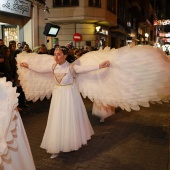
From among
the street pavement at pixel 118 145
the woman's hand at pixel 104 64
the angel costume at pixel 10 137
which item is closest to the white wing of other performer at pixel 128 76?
the woman's hand at pixel 104 64

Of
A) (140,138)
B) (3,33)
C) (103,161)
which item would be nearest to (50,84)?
(103,161)

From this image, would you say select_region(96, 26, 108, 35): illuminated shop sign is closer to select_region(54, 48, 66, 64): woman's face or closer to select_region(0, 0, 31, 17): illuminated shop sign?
select_region(0, 0, 31, 17): illuminated shop sign

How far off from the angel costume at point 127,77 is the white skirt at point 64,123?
0.14m

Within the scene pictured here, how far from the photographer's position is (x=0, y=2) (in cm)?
1050

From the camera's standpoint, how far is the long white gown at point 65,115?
475 centimetres

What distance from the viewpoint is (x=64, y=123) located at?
4.77m

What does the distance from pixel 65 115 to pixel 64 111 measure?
2.9 inches

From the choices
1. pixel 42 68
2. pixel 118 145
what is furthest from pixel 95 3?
pixel 118 145

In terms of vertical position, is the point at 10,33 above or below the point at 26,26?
below

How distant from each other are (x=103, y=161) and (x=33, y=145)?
1606 mm

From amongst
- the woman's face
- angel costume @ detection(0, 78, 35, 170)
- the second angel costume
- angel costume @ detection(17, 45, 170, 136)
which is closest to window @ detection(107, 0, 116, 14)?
angel costume @ detection(17, 45, 170, 136)

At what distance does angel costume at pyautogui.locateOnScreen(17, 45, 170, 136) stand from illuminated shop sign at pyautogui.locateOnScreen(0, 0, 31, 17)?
6210 millimetres

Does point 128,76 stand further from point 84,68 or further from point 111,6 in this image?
point 111,6

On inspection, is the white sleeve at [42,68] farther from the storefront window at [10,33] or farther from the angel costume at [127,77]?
the storefront window at [10,33]
